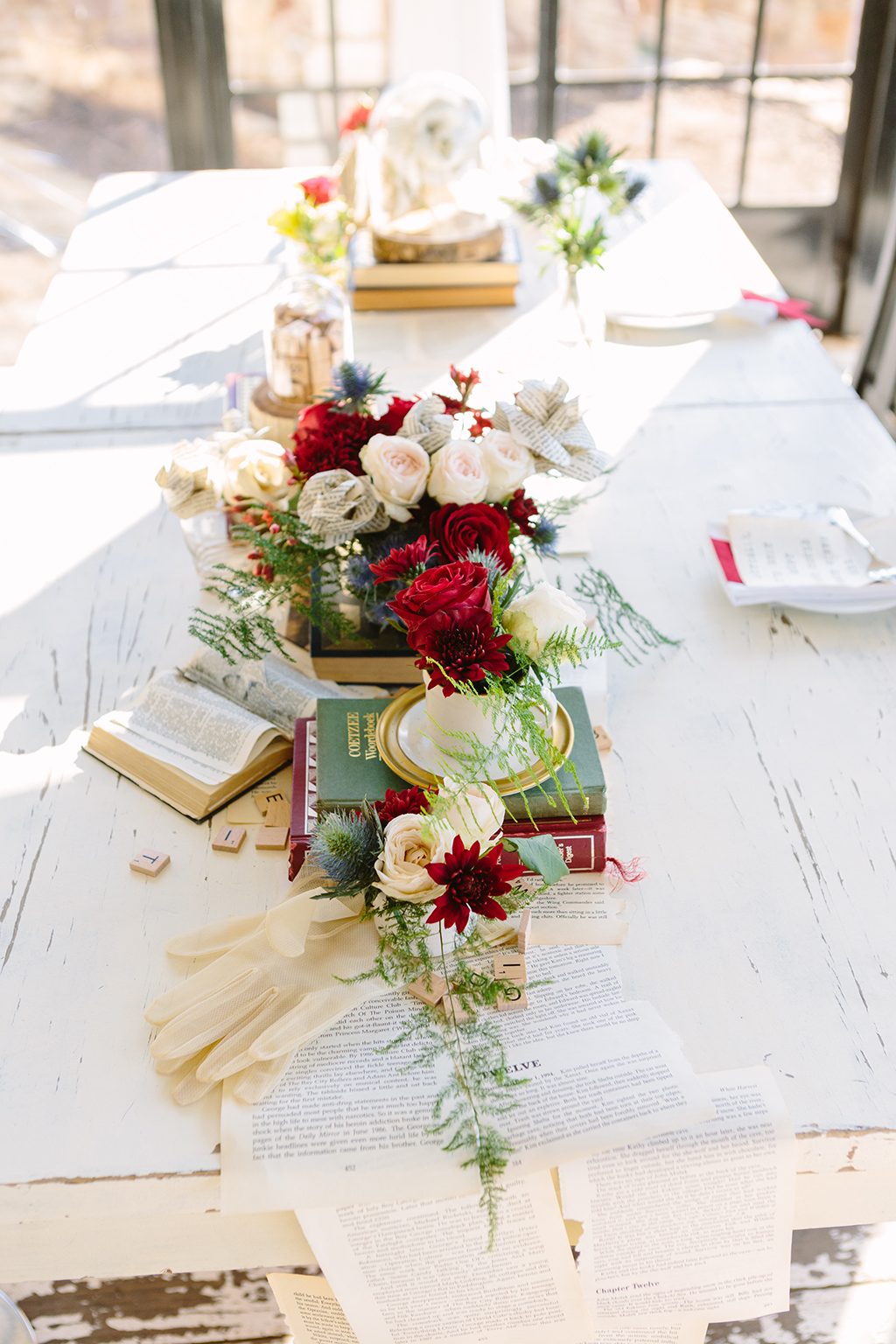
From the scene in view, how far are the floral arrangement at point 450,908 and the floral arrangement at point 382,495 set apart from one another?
238 millimetres

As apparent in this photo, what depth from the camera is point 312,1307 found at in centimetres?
107

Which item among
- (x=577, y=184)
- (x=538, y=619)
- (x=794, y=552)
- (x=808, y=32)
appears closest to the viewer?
(x=538, y=619)

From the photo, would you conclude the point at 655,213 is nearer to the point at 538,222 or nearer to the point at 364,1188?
the point at 538,222

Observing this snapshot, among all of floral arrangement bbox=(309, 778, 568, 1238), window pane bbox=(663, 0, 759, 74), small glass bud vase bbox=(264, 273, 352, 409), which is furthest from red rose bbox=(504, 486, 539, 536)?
window pane bbox=(663, 0, 759, 74)

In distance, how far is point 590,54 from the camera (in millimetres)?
4055

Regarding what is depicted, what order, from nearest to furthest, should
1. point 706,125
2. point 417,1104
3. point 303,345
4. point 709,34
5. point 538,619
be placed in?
point 417,1104 → point 538,619 → point 303,345 → point 706,125 → point 709,34

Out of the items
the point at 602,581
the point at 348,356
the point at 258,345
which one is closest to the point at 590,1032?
the point at 602,581

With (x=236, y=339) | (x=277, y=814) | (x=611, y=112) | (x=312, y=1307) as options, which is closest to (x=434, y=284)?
(x=236, y=339)

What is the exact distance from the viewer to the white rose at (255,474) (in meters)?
1.34

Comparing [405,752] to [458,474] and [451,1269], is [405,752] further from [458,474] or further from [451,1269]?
[451,1269]

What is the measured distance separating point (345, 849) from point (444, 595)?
207 millimetres

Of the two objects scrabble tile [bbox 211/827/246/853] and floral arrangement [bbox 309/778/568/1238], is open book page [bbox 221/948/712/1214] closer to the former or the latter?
floral arrangement [bbox 309/778/568/1238]

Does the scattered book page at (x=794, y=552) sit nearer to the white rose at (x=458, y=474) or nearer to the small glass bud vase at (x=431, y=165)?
the white rose at (x=458, y=474)

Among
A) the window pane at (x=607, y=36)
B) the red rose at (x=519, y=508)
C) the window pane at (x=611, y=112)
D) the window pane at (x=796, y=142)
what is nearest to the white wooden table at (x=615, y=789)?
the red rose at (x=519, y=508)
